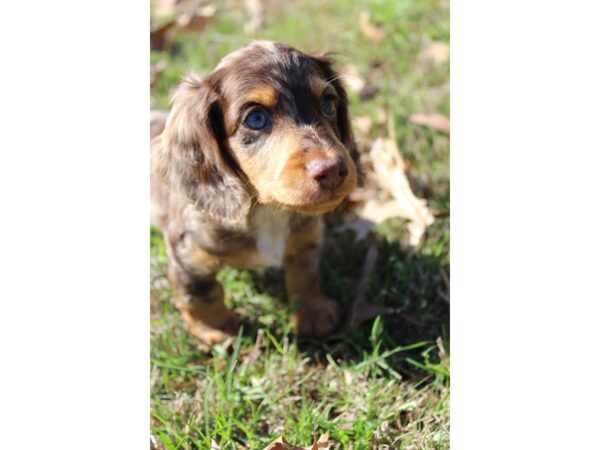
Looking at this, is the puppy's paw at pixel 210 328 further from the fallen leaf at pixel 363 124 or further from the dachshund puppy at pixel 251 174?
the fallen leaf at pixel 363 124

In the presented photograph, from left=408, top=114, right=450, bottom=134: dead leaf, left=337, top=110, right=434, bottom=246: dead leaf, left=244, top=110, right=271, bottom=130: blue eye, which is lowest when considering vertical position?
left=337, top=110, right=434, bottom=246: dead leaf

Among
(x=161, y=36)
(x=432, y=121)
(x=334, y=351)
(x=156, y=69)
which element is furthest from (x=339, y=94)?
(x=156, y=69)

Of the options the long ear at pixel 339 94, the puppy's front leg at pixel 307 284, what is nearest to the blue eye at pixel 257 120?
the long ear at pixel 339 94

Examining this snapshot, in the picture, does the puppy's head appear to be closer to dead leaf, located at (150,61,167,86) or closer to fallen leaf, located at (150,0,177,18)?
fallen leaf, located at (150,0,177,18)

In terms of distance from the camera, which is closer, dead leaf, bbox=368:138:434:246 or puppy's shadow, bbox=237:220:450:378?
puppy's shadow, bbox=237:220:450:378

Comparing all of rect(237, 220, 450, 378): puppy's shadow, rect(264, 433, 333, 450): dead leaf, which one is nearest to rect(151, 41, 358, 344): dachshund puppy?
rect(237, 220, 450, 378): puppy's shadow

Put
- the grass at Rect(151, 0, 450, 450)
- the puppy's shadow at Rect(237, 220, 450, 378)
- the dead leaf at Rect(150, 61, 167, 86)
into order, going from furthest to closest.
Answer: the dead leaf at Rect(150, 61, 167, 86)
the puppy's shadow at Rect(237, 220, 450, 378)
the grass at Rect(151, 0, 450, 450)

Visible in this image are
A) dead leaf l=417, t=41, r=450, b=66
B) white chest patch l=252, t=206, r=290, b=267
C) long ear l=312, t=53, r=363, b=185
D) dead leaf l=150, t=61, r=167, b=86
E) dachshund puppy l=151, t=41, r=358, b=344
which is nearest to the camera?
dachshund puppy l=151, t=41, r=358, b=344
